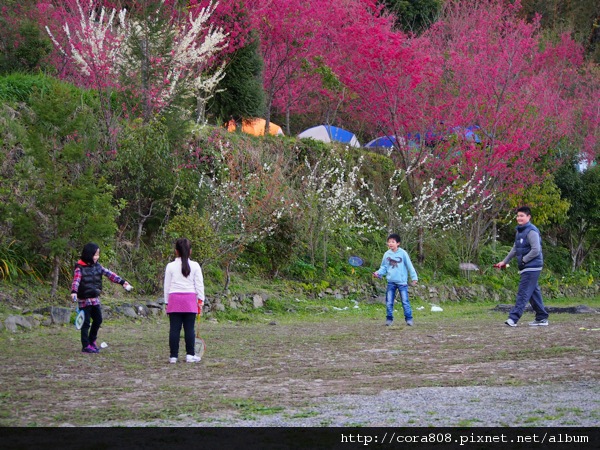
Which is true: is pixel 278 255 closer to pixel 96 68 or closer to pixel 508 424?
pixel 96 68

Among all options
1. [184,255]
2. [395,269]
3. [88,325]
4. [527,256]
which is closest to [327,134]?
[395,269]

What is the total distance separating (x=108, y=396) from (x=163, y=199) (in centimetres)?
989

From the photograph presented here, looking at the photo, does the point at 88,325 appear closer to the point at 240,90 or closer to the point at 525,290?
the point at 525,290

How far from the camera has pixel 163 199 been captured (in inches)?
654

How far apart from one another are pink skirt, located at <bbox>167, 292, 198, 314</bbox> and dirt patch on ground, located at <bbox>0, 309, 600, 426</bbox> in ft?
2.02

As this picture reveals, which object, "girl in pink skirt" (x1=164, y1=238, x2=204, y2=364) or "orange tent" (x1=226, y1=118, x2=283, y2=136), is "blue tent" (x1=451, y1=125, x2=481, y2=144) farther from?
"girl in pink skirt" (x1=164, y1=238, x2=204, y2=364)

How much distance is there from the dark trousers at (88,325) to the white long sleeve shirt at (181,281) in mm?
1287

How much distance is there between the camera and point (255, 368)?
355 inches

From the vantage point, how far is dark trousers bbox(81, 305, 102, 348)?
33.7 ft

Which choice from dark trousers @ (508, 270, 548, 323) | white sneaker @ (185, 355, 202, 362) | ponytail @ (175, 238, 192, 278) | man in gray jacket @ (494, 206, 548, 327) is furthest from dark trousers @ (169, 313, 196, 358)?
dark trousers @ (508, 270, 548, 323)

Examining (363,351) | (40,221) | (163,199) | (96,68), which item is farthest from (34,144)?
(363,351)

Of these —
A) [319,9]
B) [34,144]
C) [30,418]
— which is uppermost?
[319,9]

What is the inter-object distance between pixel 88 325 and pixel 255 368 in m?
2.50
